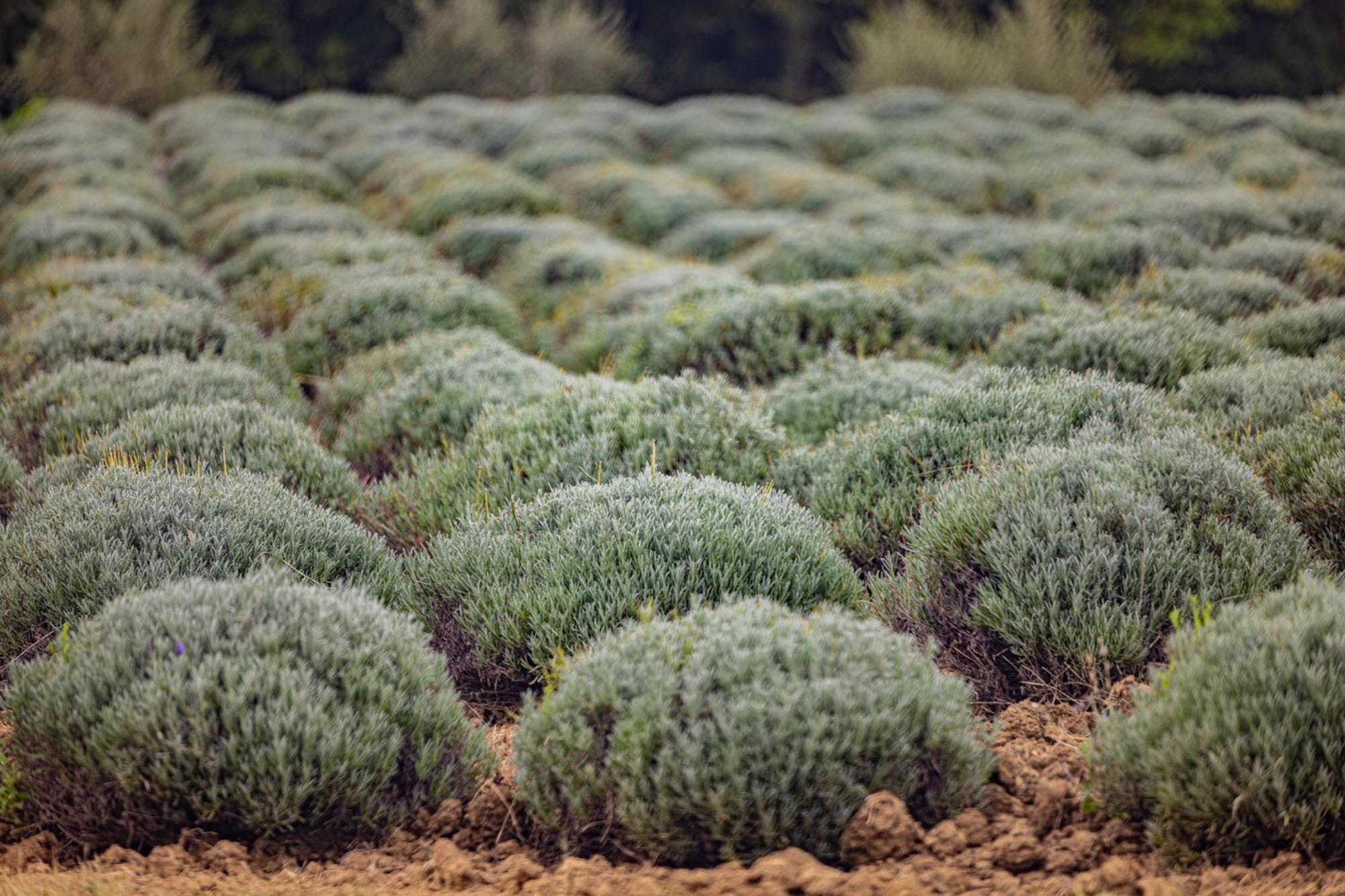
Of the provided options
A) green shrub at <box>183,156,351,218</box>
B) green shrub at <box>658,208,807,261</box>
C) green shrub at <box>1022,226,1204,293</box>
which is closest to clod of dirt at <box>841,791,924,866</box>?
green shrub at <box>1022,226,1204,293</box>

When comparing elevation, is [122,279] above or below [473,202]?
below

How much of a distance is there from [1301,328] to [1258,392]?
66.9 inches

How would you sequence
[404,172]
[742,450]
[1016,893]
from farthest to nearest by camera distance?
[404,172] → [742,450] → [1016,893]

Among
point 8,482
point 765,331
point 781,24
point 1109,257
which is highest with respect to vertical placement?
point 781,24

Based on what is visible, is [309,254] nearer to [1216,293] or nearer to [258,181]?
[258,181]

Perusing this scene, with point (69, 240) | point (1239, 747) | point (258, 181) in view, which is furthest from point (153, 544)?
point (258, 181)

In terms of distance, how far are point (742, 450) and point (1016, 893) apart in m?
3.09

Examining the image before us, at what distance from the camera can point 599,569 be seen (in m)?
3.76

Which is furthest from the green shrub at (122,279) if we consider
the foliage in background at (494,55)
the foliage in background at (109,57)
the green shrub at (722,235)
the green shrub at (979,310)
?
the foliage in background at (494,55)

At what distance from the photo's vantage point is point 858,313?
7.26 metres

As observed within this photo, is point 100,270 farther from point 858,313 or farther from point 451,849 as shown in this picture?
point 451,849

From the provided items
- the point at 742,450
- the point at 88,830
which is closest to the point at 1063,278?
the point at 742,450

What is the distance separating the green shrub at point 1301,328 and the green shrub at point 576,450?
3.55 metres

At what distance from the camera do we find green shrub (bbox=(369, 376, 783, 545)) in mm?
4832
